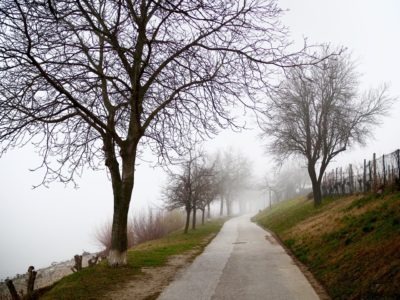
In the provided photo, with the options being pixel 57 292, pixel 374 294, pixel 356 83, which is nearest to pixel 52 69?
pixel 57 292

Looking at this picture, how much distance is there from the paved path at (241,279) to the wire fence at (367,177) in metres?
6.21

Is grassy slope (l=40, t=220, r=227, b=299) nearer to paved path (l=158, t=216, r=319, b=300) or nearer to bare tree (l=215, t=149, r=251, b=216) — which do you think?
paved path (l=158, t=216, r=319, b=300)

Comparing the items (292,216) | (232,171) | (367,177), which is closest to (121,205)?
(367,177)

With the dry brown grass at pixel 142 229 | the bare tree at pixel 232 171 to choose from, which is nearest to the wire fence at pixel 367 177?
the dry brown grass at pixel 142 229

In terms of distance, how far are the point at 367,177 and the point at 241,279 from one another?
14.9m

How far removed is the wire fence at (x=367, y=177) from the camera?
16895mm

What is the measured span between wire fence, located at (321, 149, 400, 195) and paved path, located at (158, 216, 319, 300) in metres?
6.21

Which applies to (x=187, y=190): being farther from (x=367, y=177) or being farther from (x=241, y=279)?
(x=241, y=279)

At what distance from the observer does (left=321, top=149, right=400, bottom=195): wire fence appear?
55.4 feet

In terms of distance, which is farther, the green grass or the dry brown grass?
the dry brown grass

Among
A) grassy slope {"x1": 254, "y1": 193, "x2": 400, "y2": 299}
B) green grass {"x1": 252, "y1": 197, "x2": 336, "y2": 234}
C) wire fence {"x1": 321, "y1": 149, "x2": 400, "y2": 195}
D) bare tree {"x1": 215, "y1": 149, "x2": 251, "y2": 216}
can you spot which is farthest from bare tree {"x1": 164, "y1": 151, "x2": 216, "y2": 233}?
bare tree {"x1": 215, "y1": 149, "x2": 251, "y2": 216}

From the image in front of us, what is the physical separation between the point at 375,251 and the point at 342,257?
5.07ft

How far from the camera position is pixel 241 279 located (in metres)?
10.2

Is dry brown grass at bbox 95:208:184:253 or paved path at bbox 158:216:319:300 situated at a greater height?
paved path at bbox 158:216:319:300
